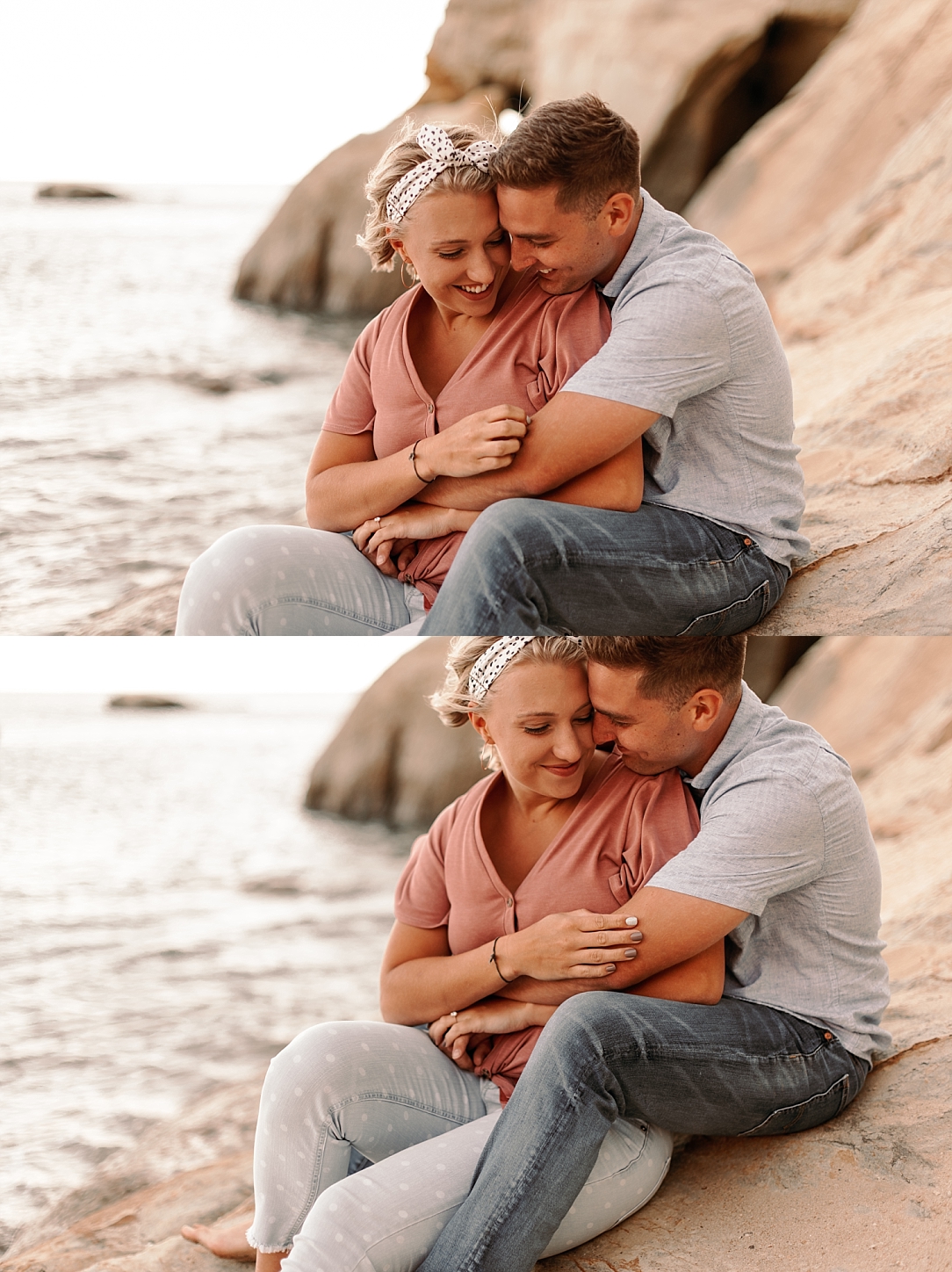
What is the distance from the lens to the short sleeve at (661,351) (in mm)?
1226

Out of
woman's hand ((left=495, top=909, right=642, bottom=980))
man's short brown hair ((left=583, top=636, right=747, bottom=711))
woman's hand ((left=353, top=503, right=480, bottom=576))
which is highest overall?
woman's hand ((left=353, top=503, right=480, bottom=576))

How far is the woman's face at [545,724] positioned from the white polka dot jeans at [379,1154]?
358 millimetres

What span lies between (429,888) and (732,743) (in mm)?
413

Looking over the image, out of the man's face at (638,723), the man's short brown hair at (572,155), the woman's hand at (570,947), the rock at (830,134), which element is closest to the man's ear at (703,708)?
the man's face at (638,723)

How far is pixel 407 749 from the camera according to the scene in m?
3.56

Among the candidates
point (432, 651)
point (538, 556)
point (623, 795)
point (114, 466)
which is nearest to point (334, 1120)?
point (623, 795)

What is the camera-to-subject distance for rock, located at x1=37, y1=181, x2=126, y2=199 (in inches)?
129

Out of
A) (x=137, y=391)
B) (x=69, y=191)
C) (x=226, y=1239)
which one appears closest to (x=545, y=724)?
(x=226, y=1239)

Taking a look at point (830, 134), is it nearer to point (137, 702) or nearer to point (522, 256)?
point (522, 256)

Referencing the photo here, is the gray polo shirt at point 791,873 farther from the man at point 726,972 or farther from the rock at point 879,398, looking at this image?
the rock at point 879,398

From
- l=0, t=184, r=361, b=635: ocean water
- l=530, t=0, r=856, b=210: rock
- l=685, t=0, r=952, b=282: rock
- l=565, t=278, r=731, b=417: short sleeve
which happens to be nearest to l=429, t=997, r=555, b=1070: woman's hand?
l=565, t=278, r=731, b=417: short sleeve

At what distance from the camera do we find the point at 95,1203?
1.76 metres

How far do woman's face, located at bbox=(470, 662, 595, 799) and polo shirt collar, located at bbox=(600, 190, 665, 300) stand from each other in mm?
451

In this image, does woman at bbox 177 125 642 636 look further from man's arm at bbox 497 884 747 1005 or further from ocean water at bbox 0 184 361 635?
ocean water at bbox 0 184 361 635
